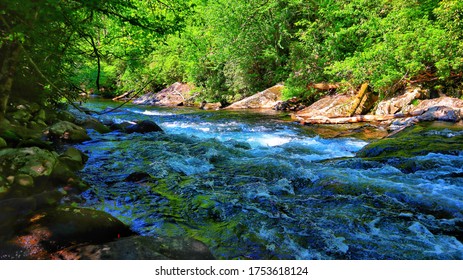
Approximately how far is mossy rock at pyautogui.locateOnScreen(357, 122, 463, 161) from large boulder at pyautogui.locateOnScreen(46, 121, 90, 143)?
28.9ft

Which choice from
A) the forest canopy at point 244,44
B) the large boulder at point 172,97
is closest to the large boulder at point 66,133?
the forest canopy at point 244,44

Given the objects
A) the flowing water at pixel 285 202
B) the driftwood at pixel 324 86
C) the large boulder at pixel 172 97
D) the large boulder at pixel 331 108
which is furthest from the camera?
the large boulder at pixel 172 97

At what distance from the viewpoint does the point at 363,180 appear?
Result: 5945 mm

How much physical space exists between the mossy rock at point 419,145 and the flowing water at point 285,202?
0.47 m

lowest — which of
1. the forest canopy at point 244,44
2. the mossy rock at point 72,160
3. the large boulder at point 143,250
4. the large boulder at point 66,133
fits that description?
the large boulder at point 143,250

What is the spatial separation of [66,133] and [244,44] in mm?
18066

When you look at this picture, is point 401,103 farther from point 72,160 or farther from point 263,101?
point 72,160

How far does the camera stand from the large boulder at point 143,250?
3.11 metres

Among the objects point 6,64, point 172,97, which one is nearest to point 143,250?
point 6,64

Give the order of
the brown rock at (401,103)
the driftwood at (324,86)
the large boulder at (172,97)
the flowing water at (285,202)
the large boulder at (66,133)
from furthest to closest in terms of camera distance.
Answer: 1. the large boulder at (172,97)
2. the driftwood at (324,86)
3. the brown rock at (401,103)
4. the large boulder at (66,133)
5. the flowing water at (285,202)

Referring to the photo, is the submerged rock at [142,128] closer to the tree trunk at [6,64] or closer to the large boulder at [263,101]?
the tree trunk at [6,64]

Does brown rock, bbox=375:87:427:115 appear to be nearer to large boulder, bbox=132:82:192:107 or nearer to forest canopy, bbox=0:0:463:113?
forest canopy, bbox=0:0:463:113

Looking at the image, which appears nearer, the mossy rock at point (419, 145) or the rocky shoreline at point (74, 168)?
the rocky shoreline at point (74, 168)

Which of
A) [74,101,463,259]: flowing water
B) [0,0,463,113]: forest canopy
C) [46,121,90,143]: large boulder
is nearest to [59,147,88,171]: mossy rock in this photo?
[74,101,463,259]: flowing water
